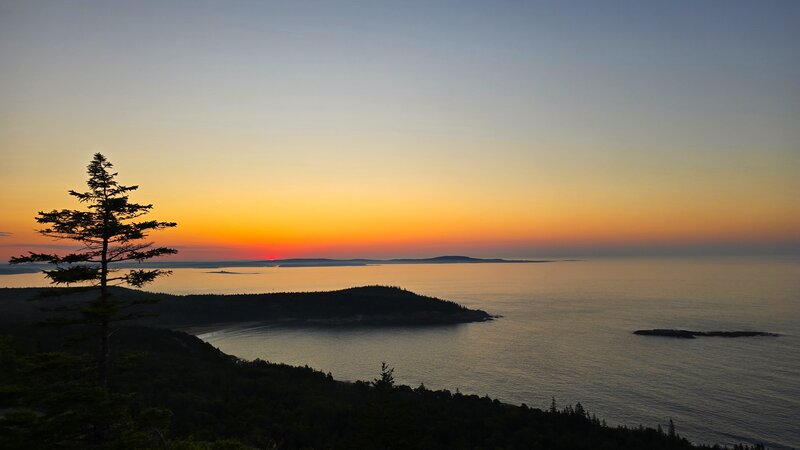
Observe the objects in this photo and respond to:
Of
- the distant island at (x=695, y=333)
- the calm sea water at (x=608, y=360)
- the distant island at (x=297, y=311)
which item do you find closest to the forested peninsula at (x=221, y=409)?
the calm sea water at (x=608, y=360)

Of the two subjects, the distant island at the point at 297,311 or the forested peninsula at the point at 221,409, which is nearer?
the forested peninsula at the point at 221,409

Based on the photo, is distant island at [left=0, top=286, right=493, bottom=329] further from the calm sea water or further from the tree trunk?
the tree trunk

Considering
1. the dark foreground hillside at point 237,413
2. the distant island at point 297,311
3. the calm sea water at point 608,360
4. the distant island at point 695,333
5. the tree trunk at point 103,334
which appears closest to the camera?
the dark foreground hillside at point 237,413

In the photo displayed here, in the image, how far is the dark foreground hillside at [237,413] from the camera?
20422mm

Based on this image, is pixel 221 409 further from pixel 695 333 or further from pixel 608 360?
pixel 695 333

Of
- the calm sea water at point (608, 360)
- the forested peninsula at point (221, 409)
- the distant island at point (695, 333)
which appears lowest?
the calm sea water at point (608, 360)

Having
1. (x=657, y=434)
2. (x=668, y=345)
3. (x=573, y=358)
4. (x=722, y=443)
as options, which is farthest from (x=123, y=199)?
(x=668, y=345)

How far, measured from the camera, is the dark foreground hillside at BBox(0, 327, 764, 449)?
2042cm

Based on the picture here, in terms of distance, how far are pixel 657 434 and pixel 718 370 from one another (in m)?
51.1

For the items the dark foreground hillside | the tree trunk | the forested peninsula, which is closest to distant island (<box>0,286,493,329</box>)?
the forested peninsula

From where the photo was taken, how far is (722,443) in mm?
55844

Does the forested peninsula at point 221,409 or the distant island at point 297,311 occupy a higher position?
the forested peninsula at point 221,409

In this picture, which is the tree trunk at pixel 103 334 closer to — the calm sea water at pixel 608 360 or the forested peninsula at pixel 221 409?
the forested peninsula at pixel 221 409

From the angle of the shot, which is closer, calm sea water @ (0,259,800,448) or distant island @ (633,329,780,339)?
calm sea water @ (0,259,800,448)
